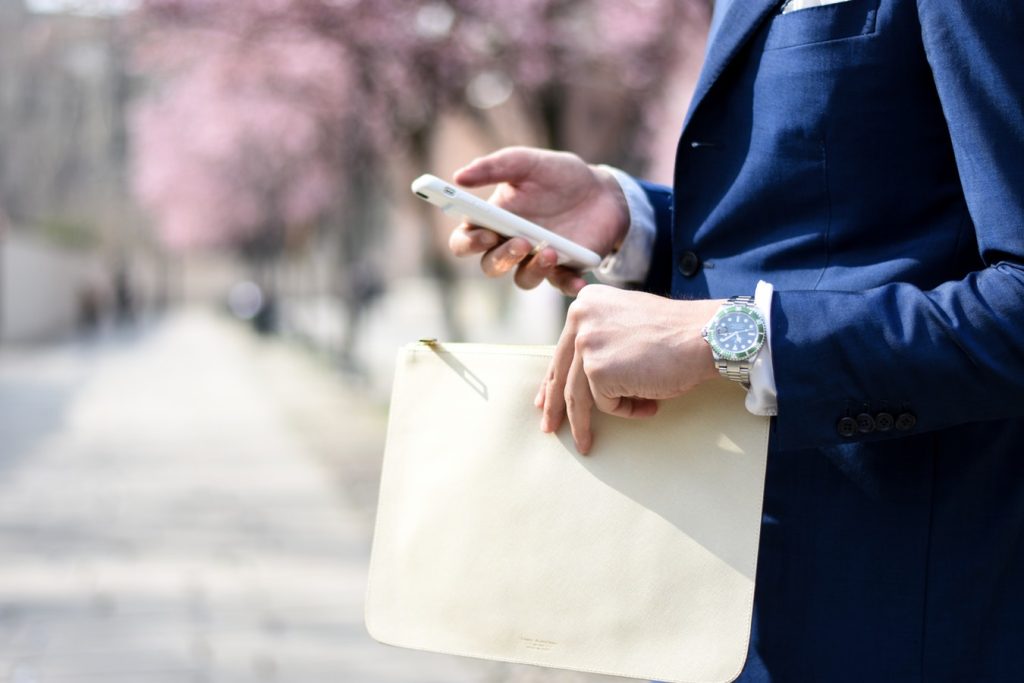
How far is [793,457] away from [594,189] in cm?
59

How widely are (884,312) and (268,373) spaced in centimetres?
1874

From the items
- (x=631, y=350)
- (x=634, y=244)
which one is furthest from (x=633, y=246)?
(x=631, y=350)

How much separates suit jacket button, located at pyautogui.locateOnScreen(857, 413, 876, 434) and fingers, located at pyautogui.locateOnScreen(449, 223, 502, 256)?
2.09 ft

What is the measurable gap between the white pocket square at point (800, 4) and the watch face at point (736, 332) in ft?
1.19

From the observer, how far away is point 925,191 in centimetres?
129

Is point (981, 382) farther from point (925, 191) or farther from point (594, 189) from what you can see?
point (594, 189)

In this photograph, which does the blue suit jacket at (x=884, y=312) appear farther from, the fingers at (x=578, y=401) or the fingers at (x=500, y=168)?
the fingers at (x=500, y=168)

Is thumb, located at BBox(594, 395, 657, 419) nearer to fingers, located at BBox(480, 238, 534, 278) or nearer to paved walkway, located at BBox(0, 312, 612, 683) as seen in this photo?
fingers, located at BBox(480, 238, 534, 278)

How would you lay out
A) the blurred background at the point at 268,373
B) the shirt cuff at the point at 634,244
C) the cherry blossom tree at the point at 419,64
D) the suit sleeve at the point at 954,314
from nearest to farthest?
the suit sleeve at the point at 954,314
the shirt cuff at the point at 634,244
the blurred background at the point at 268,373
the cherry blossom tree at the point at 419,64

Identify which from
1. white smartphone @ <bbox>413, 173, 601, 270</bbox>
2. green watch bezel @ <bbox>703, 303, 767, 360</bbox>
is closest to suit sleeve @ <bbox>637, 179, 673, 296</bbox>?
white smartphone @ <bbox>413, 173, 601, 270</bbox>

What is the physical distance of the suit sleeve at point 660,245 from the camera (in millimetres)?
1807

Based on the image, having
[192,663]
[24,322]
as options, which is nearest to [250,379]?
[24,322]

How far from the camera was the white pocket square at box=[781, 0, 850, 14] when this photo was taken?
1.29 metres

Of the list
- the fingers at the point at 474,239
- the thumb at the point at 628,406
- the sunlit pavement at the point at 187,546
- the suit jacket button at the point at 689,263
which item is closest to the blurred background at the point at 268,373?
the sunlit pavement at the point at 187,546
